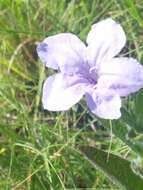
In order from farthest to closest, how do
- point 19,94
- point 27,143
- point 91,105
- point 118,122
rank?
point 19,94
point 27,143
point 118,122
point 91,105

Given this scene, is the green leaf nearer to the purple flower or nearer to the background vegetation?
the background vegetation

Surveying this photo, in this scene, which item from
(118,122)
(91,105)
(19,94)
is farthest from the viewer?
(19,94)

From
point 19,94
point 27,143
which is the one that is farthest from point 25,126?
point 19,94

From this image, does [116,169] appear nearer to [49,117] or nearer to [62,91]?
[62,91]

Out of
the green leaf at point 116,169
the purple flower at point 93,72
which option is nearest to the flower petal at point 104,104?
the purple flower at point 93,72

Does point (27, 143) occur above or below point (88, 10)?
below

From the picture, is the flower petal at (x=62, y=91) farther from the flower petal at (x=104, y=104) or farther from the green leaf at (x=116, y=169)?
the green leaf at (x=116, y=169)

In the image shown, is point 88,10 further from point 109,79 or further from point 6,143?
point 109,79

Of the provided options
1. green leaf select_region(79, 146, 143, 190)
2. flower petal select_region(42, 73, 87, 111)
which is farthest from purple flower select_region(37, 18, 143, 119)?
green leaf select_region(79, 146, 143, 190)
